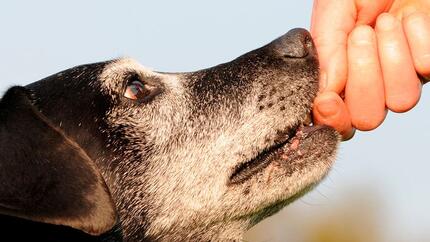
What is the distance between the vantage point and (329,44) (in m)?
8.01

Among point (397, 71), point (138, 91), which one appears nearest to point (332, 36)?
point (397, 71)

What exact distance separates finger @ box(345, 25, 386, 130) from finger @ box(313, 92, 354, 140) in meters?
0.08

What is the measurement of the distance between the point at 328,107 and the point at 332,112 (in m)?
0.04

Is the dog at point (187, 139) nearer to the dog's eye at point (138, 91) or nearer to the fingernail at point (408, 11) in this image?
the dog's eye at point (138, 91)

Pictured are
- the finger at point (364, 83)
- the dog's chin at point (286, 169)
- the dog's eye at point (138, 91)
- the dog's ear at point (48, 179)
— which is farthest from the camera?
the dog's eye at point (138, 91)

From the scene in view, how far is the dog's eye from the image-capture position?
8.12m

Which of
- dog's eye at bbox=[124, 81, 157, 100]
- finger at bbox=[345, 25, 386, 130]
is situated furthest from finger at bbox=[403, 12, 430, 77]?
dog's eye at bbox=[124, 81, 157, 100]

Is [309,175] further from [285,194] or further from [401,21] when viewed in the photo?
[401,21]

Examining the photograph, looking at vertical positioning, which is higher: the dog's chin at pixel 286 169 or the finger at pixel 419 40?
the finger at pixel 419 40

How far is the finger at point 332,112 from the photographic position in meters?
7.70

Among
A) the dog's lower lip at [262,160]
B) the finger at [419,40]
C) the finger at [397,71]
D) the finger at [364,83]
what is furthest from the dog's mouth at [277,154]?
the finger at [419,40]

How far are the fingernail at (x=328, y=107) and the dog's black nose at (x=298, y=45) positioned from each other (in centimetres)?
42

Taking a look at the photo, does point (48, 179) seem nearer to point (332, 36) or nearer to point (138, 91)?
point (138, 91)

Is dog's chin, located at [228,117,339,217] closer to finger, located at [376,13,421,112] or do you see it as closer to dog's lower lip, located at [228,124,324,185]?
dog's lower lip, located at [228,124,324,185]
